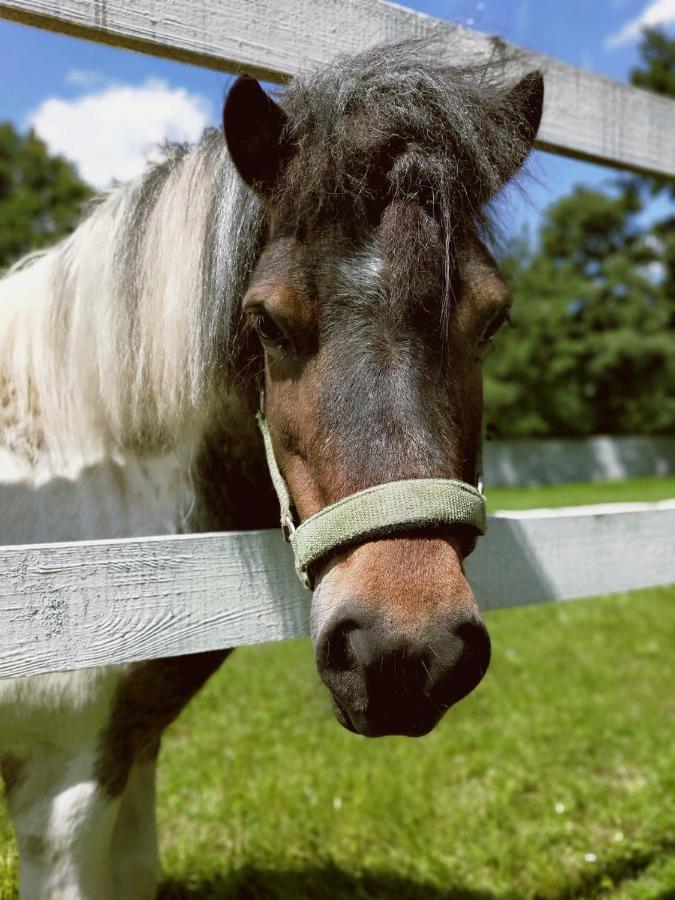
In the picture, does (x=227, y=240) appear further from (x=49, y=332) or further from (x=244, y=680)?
(x=244, y=680)

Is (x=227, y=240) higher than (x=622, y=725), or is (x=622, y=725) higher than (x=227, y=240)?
(x=227, y=240)

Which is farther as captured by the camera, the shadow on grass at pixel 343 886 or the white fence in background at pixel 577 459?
the white fence in background at pixel 577 459

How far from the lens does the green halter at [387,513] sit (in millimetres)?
1362

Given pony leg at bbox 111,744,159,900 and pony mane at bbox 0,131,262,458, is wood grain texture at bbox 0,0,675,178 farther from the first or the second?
pony leg at bbox 111,744,159,900

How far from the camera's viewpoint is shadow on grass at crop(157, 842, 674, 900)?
283cm

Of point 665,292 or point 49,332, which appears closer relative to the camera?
point 49,332

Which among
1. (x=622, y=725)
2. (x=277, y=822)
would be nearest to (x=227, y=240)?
(x=277, y=822)

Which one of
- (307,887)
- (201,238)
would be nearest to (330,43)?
(201,238)

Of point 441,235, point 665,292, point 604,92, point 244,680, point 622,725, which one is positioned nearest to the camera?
point 441,235

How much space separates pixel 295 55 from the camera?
1919 millimetres

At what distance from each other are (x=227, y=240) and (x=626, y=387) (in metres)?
38.2

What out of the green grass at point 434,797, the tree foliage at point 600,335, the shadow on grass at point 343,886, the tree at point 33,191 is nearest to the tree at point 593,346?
the tree foliage at point 600,335

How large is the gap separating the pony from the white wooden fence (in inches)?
8.8

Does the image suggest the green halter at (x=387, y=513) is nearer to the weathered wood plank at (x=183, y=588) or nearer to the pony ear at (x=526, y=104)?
the weathered wood plank at (x=183, y=588)
